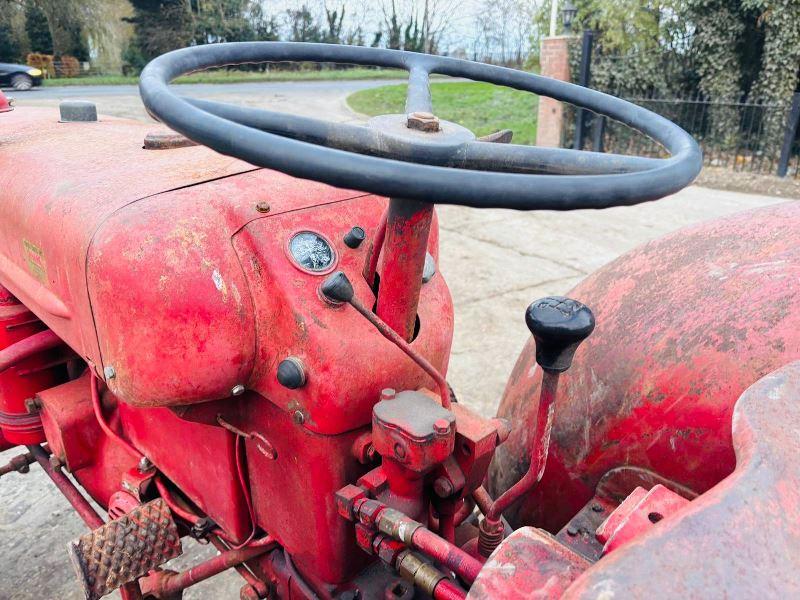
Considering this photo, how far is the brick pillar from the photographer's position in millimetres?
8773

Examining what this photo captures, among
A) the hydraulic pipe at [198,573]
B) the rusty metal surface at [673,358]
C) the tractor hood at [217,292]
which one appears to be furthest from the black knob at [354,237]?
the hydraulic pipe at [198,573]

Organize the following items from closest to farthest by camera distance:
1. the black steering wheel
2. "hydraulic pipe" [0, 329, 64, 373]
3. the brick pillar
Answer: the black steering wheel, "hydraulic pipe" [0, 329, 64, 373], the brick pillar

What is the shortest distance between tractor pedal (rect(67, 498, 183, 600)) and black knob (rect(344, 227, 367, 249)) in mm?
673

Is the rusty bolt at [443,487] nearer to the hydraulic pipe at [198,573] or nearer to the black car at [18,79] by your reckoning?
the hydraulic pipe at [198,573]

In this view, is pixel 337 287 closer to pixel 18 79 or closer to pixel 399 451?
pixel 399 451

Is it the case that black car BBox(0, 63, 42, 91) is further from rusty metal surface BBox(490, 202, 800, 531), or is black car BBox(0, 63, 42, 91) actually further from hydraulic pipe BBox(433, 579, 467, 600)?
hydraulic pipe BBox(433, 579, 467, 600)

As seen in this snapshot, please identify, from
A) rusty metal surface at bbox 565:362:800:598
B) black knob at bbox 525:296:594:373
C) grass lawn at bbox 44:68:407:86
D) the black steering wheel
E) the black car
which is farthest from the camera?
grass lawn at bbox 44:68:407:86

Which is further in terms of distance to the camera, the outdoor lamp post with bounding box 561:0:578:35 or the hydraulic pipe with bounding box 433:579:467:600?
the outdoor lamp post with bounding box 561:0:578:35

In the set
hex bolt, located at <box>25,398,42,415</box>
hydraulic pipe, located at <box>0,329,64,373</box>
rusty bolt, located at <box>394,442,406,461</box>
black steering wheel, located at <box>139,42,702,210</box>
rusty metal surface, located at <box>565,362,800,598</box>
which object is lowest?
hex bolt, located at <box>25,398,42,415</box>

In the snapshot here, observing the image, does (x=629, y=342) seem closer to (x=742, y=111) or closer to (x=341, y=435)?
(x=341, y=435)

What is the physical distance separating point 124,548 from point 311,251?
688 millimetres

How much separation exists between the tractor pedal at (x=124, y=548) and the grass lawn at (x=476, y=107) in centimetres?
832

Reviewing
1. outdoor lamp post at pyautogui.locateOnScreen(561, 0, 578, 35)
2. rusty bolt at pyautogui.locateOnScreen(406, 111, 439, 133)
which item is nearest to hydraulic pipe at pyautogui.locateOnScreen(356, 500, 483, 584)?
rusty bolt at pyautogui.locateOnScreen(406, 111, 439, 133)

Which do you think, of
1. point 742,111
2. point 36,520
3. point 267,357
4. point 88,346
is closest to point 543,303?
point 267,357
